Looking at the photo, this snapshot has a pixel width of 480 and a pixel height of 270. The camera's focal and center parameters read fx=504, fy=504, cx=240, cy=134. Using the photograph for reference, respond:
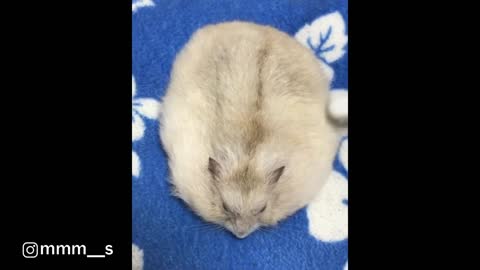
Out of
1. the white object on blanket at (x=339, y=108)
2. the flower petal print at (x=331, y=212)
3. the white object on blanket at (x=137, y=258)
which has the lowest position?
the white object on blanket at (x=137, y=258)

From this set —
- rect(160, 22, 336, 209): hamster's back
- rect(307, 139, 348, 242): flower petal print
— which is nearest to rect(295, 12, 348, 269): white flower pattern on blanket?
rect(307, 139, 348, 242): flower petal print

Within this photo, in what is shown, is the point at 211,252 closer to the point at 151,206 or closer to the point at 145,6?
the point at 151,206

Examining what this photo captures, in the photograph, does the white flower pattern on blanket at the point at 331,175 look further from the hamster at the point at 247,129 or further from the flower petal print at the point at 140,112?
the flower petal print at the point at 140,112

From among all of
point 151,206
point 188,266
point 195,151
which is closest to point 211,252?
point 188,266

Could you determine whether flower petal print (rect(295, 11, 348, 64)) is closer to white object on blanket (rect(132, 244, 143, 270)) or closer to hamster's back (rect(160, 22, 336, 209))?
hamster's back (rect(160, 22, 336, 209))

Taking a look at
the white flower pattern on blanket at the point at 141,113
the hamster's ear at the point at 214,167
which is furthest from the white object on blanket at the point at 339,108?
the white flower pattern on blanket at the point at 141,113

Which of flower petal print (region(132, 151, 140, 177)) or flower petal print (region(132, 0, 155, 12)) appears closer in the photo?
flower petal print (region(132, 151, 140, 177))

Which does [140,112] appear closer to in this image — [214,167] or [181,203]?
[181,203]

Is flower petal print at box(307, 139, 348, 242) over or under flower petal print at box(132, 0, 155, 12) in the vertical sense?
under
